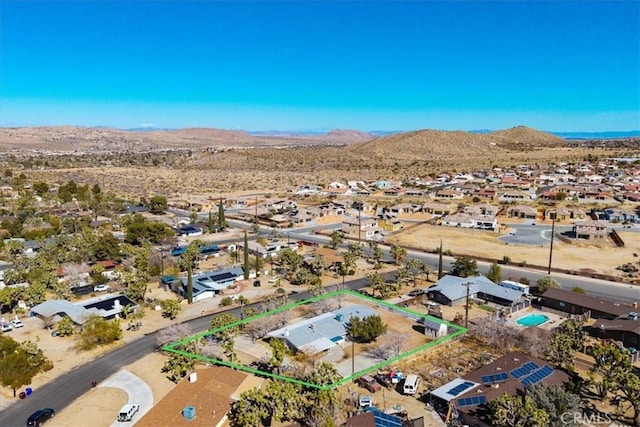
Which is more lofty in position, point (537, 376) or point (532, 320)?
point (537, 376)

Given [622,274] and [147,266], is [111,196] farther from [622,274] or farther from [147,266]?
[622,274]

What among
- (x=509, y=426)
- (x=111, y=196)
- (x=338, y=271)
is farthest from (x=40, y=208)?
(x=509, y=426)

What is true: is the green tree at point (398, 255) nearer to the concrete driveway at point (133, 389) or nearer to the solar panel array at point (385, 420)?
the solar panel array at point (385, 420)

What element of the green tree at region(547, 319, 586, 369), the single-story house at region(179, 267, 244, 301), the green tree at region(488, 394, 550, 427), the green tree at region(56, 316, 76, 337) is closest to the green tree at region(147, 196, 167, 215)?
the single-story house at region(179, 267, 244, 301)

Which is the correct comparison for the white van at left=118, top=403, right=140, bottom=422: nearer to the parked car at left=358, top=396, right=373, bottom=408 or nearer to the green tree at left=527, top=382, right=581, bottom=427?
the parked car at left=358, top=396, right=373, bottom=408

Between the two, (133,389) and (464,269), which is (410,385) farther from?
(464,269)

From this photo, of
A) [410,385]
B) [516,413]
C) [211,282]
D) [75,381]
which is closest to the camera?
[516,413]

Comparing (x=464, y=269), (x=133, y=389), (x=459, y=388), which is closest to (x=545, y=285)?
(x=464, y=269)

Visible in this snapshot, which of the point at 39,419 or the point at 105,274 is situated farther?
the point at 105,274
